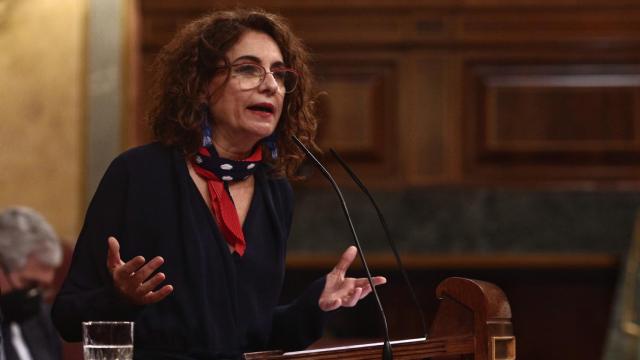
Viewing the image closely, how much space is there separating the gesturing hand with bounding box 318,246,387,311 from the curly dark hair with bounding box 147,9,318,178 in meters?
0.35

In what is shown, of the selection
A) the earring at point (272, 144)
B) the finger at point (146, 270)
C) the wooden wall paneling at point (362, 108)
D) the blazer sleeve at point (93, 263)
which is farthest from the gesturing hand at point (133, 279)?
the wooden wall paneling at point (362, 108)

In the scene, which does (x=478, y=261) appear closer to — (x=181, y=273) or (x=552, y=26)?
(x=552, y=26)

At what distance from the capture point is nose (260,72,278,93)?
189 cm

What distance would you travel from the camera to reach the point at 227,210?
6.11 feet

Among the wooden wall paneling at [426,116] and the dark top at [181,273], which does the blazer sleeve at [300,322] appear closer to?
the dark top at [181,273]

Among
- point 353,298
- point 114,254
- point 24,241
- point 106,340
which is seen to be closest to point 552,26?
point 24,241

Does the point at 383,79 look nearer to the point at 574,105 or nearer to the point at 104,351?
the point at 574,105

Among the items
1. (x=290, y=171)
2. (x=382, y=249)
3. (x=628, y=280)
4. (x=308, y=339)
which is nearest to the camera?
(x=308, y=339)

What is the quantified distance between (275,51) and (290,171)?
28cm

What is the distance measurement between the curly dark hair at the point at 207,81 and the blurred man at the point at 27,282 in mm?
894

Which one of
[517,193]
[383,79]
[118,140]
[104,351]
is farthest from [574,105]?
[104,351]

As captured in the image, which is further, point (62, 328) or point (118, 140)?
point (118, 140)

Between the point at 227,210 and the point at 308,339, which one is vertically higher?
the point at 227,210

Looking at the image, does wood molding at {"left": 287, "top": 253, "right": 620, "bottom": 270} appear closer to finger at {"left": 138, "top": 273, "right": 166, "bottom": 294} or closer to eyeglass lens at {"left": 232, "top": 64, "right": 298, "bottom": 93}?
eyeglass lens at {"left": 232, "top": 64, "right": 298, "bottom": 93}
